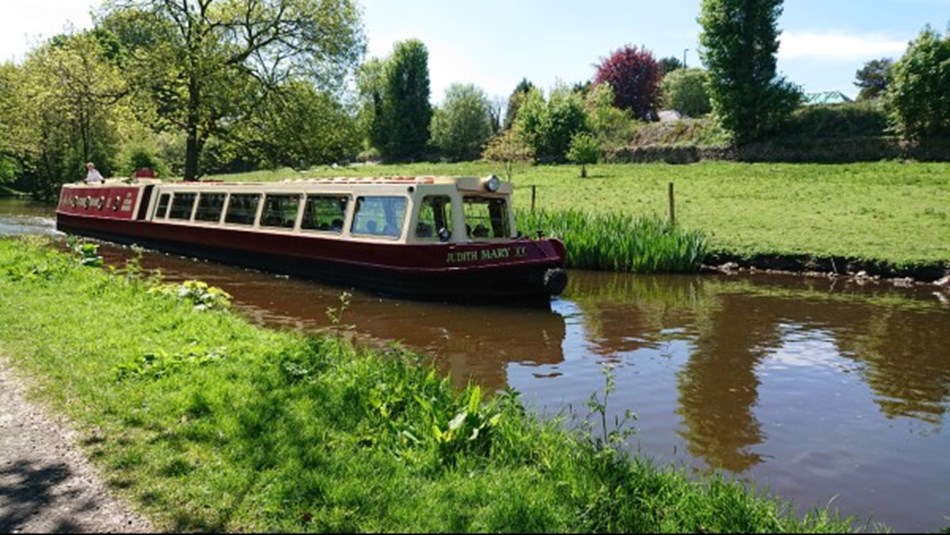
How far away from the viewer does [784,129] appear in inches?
1393

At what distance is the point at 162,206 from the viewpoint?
19.7 metres

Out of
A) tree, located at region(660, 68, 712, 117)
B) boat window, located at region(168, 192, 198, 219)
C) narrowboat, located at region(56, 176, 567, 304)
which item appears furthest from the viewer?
tree, located at region(660, 68, 712, 117)

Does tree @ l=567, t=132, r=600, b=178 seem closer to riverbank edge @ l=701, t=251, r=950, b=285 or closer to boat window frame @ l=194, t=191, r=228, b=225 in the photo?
riverbank edge @ l=701, t=251, r=950, b=285

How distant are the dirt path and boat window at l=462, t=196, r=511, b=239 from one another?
8320 mm

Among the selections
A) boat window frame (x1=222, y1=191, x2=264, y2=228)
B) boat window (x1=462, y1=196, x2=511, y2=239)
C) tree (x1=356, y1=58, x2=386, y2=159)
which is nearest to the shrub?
boat window (x1=462, y1=196, x2=511, y2=239)

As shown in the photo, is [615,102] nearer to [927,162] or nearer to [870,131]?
[870,131]

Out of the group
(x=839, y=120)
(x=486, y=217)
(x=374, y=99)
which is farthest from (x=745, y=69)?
(x=374, y=99)

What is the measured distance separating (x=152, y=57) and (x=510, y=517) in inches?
954

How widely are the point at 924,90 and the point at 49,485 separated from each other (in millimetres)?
33880

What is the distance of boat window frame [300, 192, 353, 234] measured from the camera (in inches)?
542

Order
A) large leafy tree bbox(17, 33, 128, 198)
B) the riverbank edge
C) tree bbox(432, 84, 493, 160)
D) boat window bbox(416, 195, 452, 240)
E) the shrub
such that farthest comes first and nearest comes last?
tree bbox(432, 84, 493, 160)
the shrub
large leafy tree bbox(17, 33, 128, 198)
the riverbank edge
boat window bbox(416, 195, 452, 240)

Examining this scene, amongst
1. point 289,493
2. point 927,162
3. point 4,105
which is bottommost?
point 289,493

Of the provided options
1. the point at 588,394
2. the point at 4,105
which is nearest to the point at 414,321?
the point at 588,394

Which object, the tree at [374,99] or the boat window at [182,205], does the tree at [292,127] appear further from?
the tree at [374,99]
